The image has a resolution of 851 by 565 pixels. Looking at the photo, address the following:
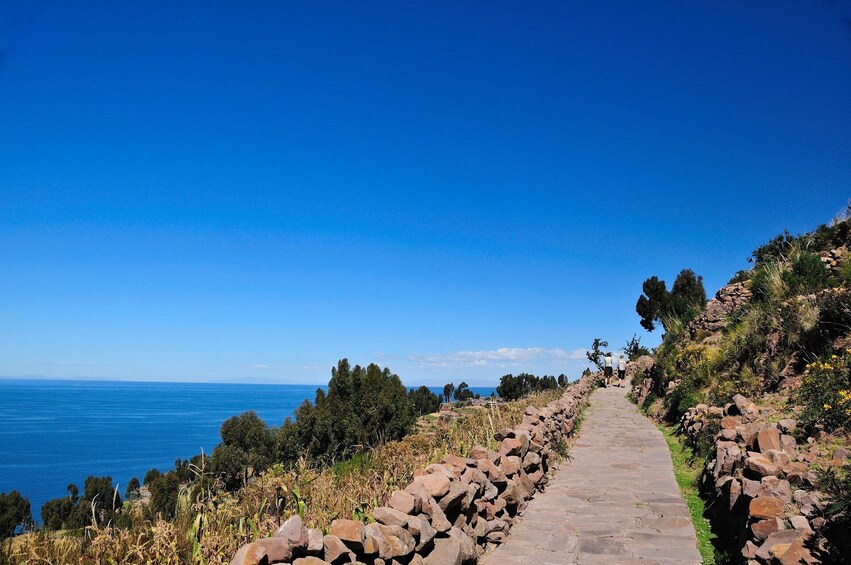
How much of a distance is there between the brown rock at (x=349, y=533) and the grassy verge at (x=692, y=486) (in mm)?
3421

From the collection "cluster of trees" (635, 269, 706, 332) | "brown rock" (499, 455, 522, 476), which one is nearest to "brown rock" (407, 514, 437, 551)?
"brown rock" (499, 455, 522, 476)

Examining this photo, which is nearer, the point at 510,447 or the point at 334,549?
the point at 334,549

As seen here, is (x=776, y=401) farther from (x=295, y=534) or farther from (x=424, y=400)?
(x=424, y=400)

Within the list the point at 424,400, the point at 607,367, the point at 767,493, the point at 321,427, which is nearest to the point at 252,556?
the point at 767,493

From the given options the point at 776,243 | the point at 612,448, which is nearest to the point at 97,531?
the point at 612,448

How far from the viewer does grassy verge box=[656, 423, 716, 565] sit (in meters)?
5.54

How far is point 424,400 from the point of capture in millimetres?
60812

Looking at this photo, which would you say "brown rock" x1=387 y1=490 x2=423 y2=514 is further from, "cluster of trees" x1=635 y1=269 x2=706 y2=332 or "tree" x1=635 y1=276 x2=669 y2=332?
"tree" x1=635 y1=276 x2=669 y2=332

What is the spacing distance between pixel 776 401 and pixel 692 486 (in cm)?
255

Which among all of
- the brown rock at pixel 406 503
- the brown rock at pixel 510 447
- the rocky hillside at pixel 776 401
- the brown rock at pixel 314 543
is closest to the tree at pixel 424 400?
the rocky hillside at pixel 776 401

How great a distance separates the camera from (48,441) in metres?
99.9

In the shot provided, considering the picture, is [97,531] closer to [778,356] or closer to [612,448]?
[612,448]

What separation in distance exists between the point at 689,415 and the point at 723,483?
18.2 feet

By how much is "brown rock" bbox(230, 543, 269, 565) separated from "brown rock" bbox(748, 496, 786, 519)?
408 cm
